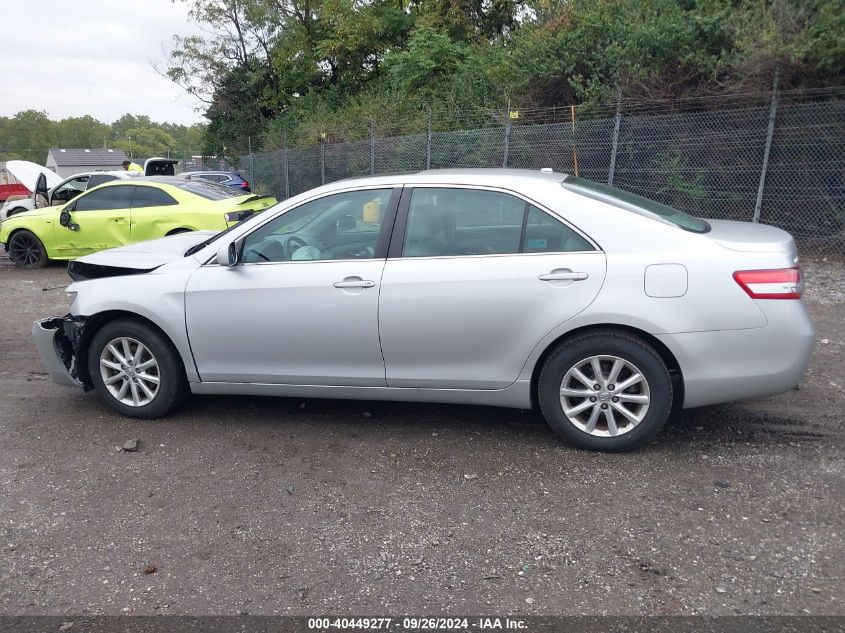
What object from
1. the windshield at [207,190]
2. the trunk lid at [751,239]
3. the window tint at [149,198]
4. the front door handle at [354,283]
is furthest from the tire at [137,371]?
the window tint at [149,198]

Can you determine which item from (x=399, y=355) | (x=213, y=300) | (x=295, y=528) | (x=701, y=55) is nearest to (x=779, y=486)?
(x=399, y=355)

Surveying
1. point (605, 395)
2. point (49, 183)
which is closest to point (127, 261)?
point (605, 395)

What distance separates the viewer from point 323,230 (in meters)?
4.61

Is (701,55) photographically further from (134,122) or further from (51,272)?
(134,122)

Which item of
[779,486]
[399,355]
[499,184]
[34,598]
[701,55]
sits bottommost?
[34,598]

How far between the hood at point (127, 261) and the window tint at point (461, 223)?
5.79 feet

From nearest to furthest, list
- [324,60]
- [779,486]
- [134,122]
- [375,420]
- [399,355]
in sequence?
[779,486]
[399,355]
[375,420]
[324,60]
[134,122]

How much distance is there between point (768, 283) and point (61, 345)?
454 centimetres

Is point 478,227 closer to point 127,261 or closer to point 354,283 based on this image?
point 354,283

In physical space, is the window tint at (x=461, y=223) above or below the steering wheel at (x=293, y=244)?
above

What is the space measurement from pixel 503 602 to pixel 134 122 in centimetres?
13609

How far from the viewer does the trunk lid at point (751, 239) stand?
3.92 meters

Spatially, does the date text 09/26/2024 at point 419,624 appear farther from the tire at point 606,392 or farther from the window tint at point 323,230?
the window tint at point 323,230

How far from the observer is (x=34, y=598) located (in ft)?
9.78
